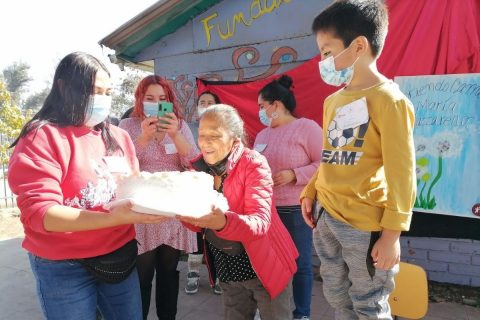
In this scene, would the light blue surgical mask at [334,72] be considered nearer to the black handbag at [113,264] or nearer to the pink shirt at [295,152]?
the pink shirt at [295,152]

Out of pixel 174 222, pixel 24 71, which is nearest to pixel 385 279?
pixel 174 222

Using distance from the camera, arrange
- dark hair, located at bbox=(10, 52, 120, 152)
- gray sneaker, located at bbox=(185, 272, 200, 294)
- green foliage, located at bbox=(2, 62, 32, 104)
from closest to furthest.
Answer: dark hair, located at bbox=(10, 52, 120, 152) → gray sneaker, located at bbox=(185, 272, 200, 294) → green foliage, located at bbox=(2, 62, 32, 104)

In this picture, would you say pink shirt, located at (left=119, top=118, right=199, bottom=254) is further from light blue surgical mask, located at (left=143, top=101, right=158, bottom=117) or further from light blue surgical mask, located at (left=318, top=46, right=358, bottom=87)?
light blue surgical mask, located at (left=318, top=46, right=358, bottom=87)

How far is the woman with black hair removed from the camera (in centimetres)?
131

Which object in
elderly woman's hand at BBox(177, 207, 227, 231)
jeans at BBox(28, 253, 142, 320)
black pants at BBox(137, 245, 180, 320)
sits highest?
elderly woman's hand at BBox(177, 207, 227, 231)

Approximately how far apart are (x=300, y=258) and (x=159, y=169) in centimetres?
127

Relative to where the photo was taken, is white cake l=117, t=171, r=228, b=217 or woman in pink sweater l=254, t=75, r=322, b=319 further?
woman in pink sweater l=254, t=75, r=322, b=319

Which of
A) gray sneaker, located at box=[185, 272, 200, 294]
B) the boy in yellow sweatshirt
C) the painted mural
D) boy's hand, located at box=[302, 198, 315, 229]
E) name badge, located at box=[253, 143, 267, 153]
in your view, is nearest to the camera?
the boy in yellow sweatshirt

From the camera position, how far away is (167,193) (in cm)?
133

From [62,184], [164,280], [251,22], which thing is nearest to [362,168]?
[62,184]

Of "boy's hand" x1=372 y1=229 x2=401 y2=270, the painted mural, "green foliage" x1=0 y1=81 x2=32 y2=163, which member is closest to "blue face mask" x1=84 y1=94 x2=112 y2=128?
"boy's hand" x1=372 y1=229 x2=401 y2=270

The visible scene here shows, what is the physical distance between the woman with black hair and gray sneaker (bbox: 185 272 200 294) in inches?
79.0

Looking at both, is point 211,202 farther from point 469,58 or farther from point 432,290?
point 432,290

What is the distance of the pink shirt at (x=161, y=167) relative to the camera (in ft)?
7.81
